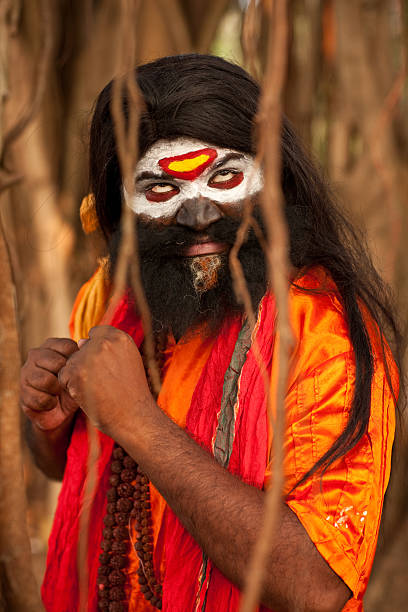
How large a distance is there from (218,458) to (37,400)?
0.36m

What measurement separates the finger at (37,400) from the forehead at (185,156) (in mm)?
448

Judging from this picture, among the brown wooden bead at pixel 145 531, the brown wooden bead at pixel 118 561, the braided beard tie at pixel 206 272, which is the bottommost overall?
the brown wooden bead at pixel 118 561

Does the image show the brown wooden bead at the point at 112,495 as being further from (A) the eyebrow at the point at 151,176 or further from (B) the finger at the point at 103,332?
(A) the eyebrow at the point at 151,176

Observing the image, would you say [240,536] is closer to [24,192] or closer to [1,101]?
[1,101]

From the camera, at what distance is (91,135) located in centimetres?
145

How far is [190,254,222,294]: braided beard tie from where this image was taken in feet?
4.09

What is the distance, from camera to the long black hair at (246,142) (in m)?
1.24

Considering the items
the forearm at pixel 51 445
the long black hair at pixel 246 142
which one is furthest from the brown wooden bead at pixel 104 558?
the long black hair at pixel 246 142

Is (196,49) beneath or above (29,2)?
beneath

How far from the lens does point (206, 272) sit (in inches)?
49.3

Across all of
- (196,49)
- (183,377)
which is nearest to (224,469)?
(183,377)

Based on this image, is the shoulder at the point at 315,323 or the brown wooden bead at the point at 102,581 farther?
the brown wooden bead at the point at 102,581

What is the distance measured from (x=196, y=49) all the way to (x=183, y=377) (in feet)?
5.28

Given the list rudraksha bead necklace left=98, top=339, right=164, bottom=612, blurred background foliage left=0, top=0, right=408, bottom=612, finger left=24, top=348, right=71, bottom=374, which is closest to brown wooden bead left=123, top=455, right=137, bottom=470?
rudraksha bead necklace left=98, top=339, right=164, bottom=612
